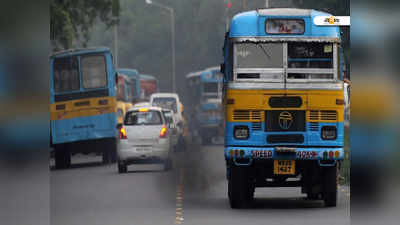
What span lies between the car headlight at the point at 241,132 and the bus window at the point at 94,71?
15079 mm

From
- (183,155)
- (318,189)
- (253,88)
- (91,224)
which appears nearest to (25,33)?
(91,224)

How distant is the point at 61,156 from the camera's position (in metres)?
29.9

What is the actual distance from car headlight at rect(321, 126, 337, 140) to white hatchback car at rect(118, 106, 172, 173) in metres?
11.2

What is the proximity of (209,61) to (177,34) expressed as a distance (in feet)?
49.3

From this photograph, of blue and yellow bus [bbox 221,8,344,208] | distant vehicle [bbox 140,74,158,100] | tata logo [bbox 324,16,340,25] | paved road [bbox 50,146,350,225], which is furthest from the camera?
distant vehicle [bbox 140,74,158,100]

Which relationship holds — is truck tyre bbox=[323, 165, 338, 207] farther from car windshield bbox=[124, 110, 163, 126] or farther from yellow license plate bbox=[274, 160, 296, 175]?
car windshield bbox=[124, 110, 163, 126]

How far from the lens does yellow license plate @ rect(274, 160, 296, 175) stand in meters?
14.5

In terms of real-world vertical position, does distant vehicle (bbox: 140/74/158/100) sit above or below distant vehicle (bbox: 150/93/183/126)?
above

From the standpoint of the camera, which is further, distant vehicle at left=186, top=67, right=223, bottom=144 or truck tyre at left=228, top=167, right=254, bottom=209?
distant vehicle at left=186, top=67, right=223, bottom=144

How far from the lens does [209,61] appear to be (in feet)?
272

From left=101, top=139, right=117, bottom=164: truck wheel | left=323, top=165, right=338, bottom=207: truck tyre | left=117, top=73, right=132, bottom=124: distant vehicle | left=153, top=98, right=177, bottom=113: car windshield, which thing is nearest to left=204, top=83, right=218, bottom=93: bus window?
left=153, top=98, right=177, bottom=113: car windshield

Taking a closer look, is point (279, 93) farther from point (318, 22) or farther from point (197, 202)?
point (318, 22)

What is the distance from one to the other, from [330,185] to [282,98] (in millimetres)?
1659

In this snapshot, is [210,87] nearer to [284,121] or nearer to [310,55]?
[310,55]
